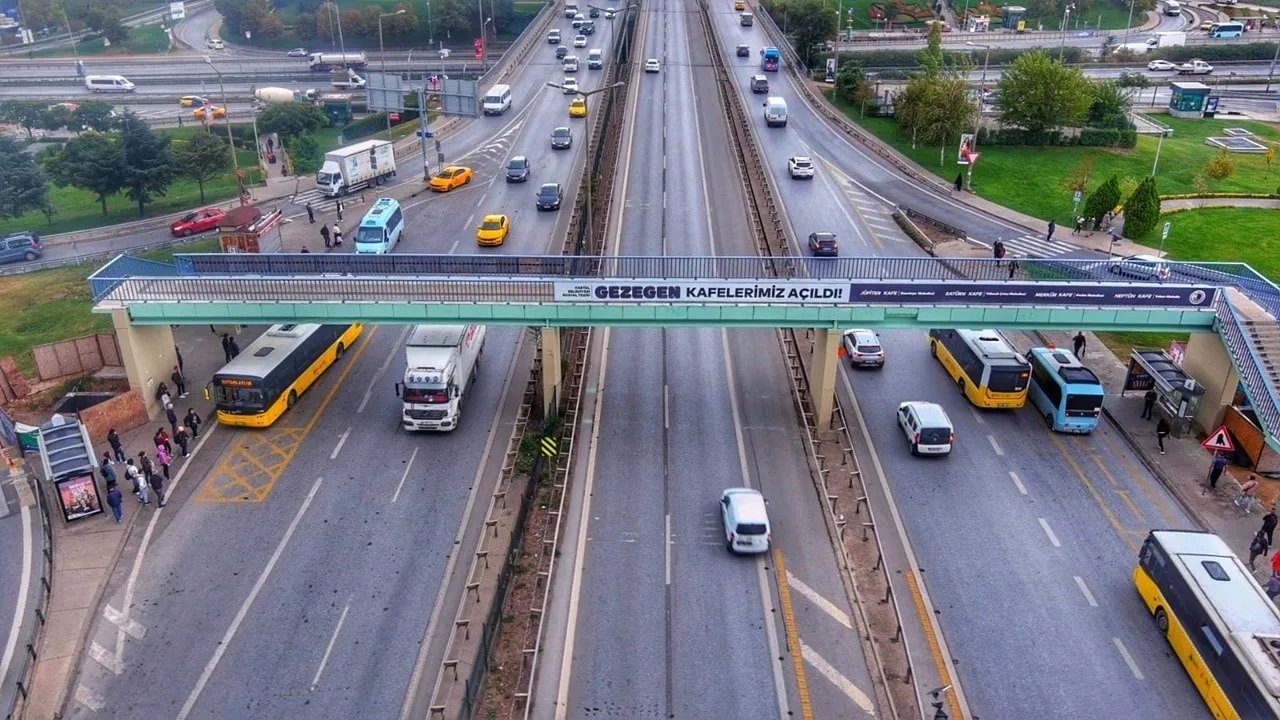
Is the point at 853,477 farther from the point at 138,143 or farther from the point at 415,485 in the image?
the point at 138,143

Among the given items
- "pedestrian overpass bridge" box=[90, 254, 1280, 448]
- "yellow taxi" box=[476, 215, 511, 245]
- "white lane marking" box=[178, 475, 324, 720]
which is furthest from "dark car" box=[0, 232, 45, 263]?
"white lane marking" box=[178, 475, 324, 720]

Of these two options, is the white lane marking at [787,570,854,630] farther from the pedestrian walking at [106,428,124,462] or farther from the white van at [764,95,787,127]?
the white van at [764,95,787,127]

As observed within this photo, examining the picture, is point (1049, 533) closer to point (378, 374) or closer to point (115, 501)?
point (378, 374)

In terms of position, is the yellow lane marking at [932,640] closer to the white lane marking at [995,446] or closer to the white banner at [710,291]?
the white lane marking at [995,446]

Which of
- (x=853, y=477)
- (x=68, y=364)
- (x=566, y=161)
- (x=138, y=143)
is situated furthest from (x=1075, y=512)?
(x=138, y=143)

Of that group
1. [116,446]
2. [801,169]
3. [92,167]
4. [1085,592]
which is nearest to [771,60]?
[801,169]

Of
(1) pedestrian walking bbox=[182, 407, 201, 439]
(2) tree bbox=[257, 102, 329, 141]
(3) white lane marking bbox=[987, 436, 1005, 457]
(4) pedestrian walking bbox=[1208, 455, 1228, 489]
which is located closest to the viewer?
(4) pedestrian walking bbox=[1208, 455, 1228, 489]
